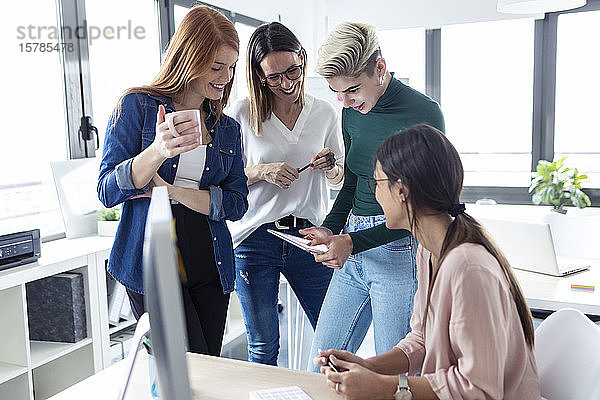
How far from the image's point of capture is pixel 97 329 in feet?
8.89

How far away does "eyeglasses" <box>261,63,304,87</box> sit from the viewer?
198cm

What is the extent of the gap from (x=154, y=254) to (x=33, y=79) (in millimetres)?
2857

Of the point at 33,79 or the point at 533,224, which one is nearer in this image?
the point at 533,224

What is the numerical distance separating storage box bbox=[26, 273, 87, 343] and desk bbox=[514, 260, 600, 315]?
188cm

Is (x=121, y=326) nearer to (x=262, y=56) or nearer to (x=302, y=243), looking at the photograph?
(x=302, y=243)

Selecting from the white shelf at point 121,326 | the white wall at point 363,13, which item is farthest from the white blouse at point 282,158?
the white wall at point 363,13

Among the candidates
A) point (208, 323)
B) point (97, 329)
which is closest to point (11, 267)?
point (97, 329)

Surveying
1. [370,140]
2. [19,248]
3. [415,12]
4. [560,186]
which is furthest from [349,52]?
[415,12]

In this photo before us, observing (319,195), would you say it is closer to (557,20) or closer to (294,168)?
(294,168)

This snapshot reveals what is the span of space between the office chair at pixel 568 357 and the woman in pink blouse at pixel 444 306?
8cm

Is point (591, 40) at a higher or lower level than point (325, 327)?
higher

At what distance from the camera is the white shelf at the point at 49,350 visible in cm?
247

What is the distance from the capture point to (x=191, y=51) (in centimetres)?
166

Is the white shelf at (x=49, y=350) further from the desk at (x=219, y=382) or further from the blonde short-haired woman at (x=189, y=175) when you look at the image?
the desk at (x=219, y=382)
